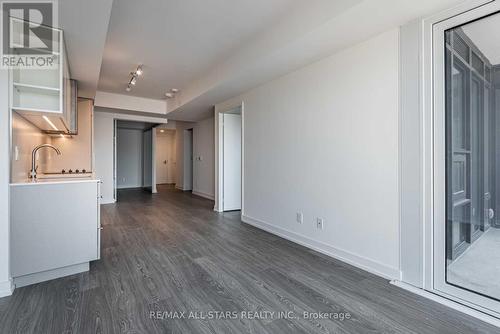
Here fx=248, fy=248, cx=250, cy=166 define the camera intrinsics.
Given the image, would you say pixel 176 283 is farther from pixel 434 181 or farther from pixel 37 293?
pixel 434 181

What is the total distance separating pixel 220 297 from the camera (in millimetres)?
2037

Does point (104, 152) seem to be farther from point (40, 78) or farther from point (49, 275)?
point (49, 275)

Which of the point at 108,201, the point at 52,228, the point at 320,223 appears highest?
the point at 52,228

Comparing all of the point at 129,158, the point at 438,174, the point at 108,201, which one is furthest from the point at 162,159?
the point at 438,174

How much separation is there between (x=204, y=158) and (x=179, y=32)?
472 centimetres

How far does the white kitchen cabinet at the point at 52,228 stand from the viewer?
2160mm

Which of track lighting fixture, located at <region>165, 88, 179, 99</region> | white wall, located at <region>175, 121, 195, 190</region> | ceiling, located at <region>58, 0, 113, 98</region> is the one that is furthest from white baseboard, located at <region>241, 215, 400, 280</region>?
white wall, located at <region>175, 121, 195, 190</region>

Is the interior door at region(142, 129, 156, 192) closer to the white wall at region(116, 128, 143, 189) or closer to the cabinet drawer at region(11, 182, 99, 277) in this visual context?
the white wall at region(116, 128, 143, 189)

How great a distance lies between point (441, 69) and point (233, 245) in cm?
287

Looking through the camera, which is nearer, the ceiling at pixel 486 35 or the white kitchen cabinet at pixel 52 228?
the ceiling at pixel 486 35

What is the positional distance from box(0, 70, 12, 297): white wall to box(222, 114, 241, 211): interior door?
Answer: 3.61 metres

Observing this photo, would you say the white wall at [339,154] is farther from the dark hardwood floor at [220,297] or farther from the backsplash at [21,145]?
the backsplash at [21,145]

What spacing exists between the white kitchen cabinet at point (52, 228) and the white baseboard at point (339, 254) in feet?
7.66

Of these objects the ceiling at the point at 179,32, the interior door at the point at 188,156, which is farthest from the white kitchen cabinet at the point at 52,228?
the interior door at the point at 188,156
